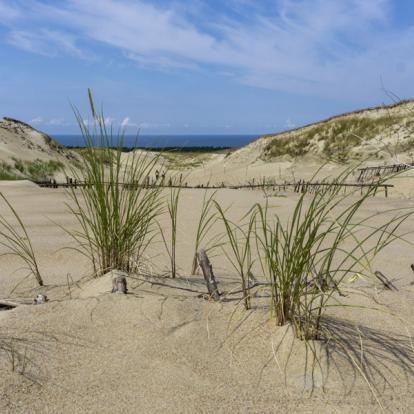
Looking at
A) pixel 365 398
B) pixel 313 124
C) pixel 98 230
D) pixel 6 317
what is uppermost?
pixel 313 124

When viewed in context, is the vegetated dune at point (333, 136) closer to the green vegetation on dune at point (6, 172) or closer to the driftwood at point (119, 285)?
the green vegetation on dune at point (6, 172)

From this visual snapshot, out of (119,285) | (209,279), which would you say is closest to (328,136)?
(209,279)

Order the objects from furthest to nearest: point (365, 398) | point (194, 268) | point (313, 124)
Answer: point (313, 124) < point (194, 268) < point (365, 398)

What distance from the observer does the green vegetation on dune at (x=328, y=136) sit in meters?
16.4

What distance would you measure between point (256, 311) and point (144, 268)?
100cm

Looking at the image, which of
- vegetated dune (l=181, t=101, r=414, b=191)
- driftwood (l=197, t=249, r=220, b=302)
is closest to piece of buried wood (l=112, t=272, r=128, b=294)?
driftwood (l=197, t=249, r=220, b=302)

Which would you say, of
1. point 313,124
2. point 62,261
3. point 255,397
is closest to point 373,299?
point 255,397

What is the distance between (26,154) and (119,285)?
12.5m

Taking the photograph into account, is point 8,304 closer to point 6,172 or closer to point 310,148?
point 6,172

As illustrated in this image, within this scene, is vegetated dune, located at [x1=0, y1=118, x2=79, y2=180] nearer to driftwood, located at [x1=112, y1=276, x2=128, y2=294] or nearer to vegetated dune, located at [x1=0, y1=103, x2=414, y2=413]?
driftwood, located at [x1=112, y1=276, x2=128, y2=294]

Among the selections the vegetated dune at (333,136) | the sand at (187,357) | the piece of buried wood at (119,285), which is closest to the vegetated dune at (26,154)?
the piece of buried wood at (119,285)

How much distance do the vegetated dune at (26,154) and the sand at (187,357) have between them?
721 centimetres

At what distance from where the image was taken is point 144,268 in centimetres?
296

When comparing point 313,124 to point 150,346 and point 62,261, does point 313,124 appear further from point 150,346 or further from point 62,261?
point 150,346
